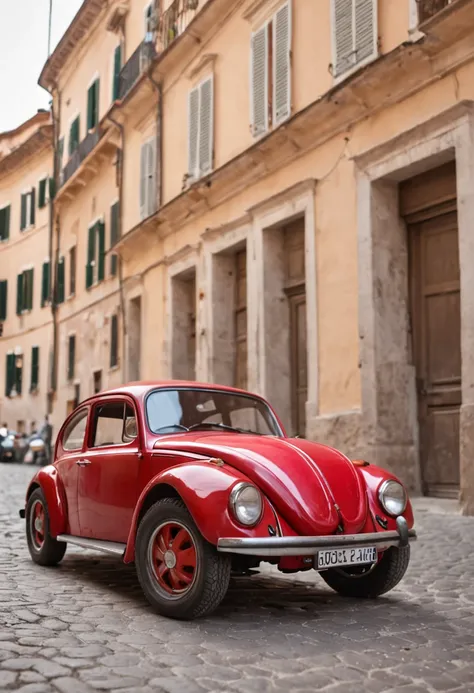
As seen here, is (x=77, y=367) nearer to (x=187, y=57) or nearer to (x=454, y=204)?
(x=187, y=57)

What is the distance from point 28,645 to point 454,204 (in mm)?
8585

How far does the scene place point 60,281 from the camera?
2697 cm

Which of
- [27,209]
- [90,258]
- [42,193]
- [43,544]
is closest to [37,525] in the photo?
[43,544]

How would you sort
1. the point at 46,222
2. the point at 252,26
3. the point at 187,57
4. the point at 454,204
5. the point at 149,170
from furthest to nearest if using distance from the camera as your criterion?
the point at 46,222
the point at 149,170
the point at 187,57
the point at 252,26
the point at 454,204

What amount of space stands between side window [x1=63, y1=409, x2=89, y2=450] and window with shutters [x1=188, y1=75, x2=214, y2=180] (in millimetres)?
10433

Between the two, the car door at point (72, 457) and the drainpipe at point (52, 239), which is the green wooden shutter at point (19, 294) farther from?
the car door at point (72, 457)

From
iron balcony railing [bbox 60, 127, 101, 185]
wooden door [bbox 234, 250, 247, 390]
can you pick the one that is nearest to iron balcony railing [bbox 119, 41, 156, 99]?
iron balcony railing [bbox 60, 127, 101, 185]

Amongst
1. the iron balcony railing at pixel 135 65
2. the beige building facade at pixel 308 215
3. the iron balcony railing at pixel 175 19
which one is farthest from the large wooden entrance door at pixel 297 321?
the iron balcony railing at pixel 135 65

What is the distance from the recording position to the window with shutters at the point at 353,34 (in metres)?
11.9

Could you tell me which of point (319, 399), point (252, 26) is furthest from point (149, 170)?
point (319, 399)

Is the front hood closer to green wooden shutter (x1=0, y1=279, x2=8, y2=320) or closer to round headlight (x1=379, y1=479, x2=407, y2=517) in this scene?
round headlight (x1=379, y1=479, x2=407, y2=517)

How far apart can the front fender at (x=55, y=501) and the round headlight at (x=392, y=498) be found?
2.50 metres

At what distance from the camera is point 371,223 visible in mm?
11742

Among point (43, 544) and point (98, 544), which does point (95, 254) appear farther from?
point (98, 544)
